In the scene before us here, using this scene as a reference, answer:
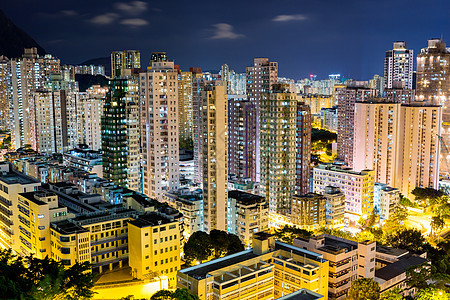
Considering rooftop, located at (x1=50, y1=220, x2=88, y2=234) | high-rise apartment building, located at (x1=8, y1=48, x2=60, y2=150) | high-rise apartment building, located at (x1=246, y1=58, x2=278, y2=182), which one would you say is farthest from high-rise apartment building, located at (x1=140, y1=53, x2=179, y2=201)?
high-rise apartment building, located at (x1=8, y1=48, x2=60, y2=150)

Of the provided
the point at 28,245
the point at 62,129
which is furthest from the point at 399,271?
the point at 62,129

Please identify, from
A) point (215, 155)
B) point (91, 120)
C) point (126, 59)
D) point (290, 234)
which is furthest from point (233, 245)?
point (126, 59)

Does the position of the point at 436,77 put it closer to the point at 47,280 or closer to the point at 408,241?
the point at 408,241

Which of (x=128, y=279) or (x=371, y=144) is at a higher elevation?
(x=371, y=144)

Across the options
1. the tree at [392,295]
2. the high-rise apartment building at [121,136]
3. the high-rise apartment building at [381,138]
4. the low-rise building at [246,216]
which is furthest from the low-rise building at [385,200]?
the high-rise apartment building at [121,136]

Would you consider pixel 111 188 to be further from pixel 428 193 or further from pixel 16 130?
pixel 16 130
